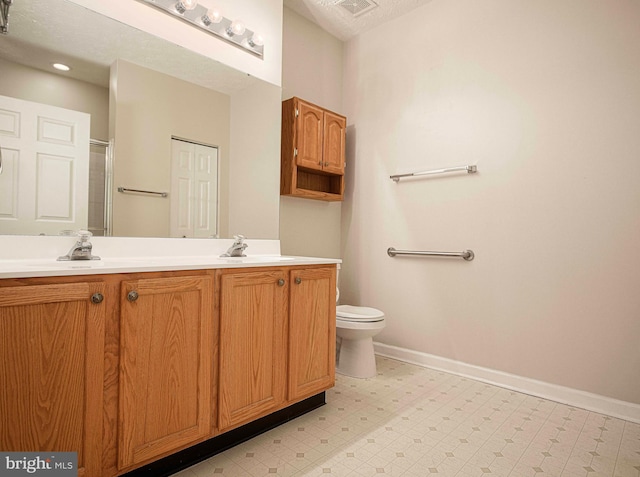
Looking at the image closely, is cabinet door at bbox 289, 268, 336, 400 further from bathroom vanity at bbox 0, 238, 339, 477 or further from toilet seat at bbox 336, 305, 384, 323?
toilet seat at bbox 336, 305, 384, 323

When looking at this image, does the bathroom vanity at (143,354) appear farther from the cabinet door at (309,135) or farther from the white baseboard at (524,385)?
the white baseboard at (524,385)

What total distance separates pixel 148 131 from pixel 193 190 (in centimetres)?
35

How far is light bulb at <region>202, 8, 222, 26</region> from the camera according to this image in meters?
1.98

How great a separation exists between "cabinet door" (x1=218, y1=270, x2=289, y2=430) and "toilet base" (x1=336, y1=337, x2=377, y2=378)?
0.87 metres

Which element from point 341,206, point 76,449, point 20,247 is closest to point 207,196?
point 20,247

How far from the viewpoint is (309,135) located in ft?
8.86

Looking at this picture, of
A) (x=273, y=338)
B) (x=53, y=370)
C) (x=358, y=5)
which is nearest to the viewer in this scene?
(x=53, y=370)

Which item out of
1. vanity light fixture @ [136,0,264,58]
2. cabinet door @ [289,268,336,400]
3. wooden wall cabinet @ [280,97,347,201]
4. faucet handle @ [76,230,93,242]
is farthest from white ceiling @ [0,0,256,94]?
cabinet door @ [289,268,336,400]

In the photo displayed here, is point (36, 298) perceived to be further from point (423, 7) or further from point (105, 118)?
point (423, 7)

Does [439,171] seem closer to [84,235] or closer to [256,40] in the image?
[256,40]

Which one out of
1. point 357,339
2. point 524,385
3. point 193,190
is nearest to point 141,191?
point 193,190

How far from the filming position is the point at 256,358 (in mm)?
1621

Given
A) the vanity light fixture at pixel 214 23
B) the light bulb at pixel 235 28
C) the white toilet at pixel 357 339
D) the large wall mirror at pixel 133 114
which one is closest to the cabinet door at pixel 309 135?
the large wall mirror at pixel 133 114

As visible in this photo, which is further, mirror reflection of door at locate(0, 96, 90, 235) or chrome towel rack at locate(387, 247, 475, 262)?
chrome towel rack at locate(387, 247, 475, 262)
